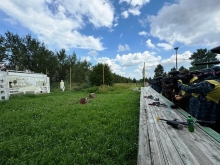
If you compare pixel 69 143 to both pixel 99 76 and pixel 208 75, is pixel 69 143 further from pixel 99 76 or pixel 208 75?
pixel 99 76

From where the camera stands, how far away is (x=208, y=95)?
190 cm

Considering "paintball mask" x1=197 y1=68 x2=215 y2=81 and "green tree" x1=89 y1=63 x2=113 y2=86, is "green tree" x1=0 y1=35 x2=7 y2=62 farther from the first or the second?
"paintball mask" x1=197 y1=68 x2=215 y2=81

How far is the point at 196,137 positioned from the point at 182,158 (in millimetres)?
480

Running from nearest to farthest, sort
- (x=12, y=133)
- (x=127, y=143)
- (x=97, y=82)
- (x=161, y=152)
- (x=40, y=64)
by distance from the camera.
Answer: (x=161, y=152), (x=127, y=143), (x=12, y=133), (x=97, y=82), (x=40, y=64)

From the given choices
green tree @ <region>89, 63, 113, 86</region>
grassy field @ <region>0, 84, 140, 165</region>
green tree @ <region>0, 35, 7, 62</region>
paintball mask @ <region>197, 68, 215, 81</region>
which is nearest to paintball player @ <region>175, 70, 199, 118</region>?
paintball mask @ <region>197, 68, 215, 81</region>

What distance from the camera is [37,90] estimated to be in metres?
9.41

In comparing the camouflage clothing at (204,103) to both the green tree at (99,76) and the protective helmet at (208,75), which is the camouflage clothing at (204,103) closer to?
the protective helmet at (208,75)

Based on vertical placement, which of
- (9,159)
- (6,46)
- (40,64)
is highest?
(6,46)

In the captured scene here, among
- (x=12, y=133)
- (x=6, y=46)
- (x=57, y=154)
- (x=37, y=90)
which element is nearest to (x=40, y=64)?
(x=6, y=46)

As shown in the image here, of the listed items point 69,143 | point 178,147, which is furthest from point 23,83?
point 178,147

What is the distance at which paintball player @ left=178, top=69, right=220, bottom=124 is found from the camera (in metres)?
1.81

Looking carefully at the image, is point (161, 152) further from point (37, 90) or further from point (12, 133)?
point (37, 90)

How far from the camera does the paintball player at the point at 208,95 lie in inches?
71.2

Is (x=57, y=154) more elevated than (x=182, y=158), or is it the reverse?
(x=182, y=158)
